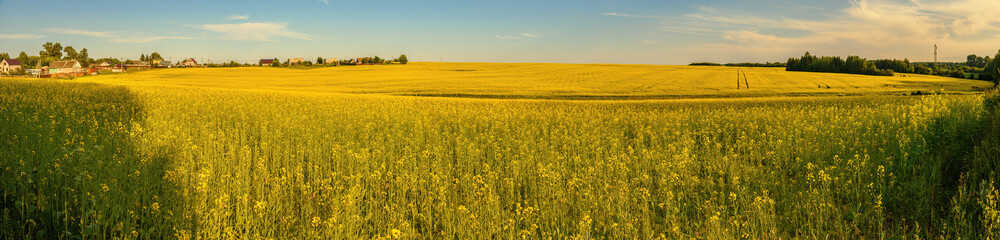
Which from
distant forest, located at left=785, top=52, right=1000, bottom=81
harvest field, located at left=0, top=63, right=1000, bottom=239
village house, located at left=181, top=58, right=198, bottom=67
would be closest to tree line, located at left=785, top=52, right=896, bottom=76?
distant forest, located at left=785, top=52, right=1000, bottom=81

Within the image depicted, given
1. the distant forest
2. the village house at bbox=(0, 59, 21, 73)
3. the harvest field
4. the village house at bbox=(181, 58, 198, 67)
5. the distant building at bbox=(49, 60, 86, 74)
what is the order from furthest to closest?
the village house at bbox=(181, 58, 198, 67)
the village house at bbox=(0, 59, 21, 73)
the distant building at bbox=(49, 60, 86, 74)
the distant forest
the harvest field

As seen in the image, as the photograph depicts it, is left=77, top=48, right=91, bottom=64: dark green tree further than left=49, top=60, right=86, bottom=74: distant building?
Yes

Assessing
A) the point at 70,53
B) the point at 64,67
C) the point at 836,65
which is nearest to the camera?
the point at 836,65

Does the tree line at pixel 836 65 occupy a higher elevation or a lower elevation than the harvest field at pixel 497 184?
higher

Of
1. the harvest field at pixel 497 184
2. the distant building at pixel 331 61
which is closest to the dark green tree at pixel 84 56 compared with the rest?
the distant building at pixel 331 61

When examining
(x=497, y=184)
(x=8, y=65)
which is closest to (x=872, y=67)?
(x=497, y=184)

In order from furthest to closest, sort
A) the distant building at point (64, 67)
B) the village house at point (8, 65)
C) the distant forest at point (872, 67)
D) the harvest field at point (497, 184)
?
1. the village house at point (8, 65)
2. the distant building at point (64, 67)
3. the distant forest at point (872, 67)
4. the harvest field at point (497, 184)

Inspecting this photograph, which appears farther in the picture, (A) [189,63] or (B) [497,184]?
(A) [189,63]

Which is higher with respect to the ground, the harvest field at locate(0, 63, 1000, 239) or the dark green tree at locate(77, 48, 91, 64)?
the dark green tree at locate(77, 48, 91, 64)

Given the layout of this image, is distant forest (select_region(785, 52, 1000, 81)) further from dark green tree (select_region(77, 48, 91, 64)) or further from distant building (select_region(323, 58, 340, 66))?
dark green tree (select_region(77, 48, 91, 64))

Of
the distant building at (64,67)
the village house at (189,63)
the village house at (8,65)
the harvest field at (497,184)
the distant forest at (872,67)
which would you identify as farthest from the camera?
the village house at (189,63)

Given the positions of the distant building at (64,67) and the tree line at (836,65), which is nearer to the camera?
the tree line at (836,65)

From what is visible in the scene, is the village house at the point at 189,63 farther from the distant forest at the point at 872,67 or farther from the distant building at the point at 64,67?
the distant forest at the point at 872,67

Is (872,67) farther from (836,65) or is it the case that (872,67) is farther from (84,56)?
(84,56)
